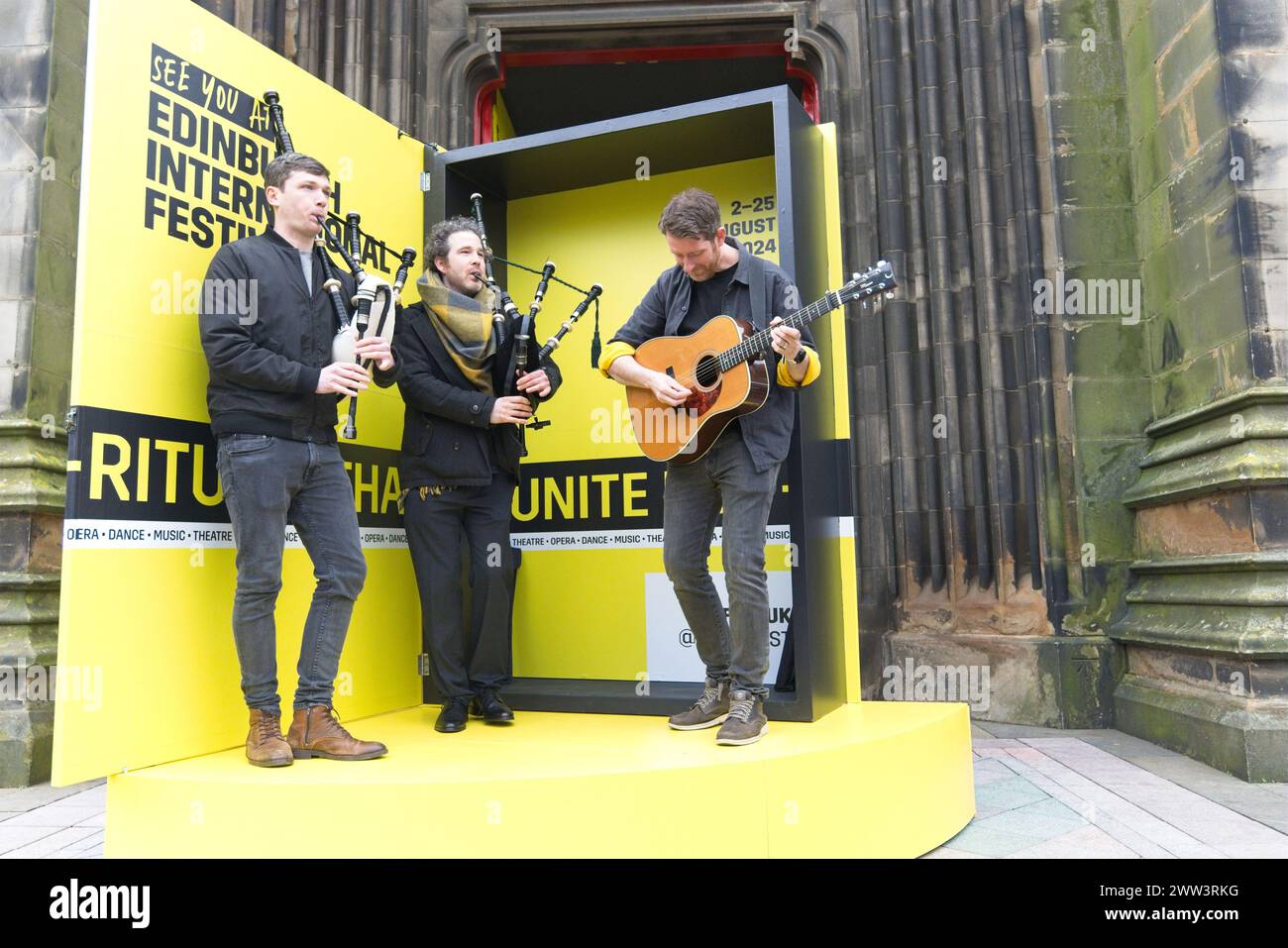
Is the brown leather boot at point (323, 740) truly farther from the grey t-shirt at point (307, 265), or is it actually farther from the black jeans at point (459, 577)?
the grey t-shirt at point (307, 265)

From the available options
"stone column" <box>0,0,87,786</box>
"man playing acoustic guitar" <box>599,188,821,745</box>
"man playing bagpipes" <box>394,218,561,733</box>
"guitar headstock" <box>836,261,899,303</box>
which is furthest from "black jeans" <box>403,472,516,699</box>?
"stone column" <box>0,0,87,786</box>

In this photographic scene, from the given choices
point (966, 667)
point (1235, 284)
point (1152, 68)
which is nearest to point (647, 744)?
point (966, 667)

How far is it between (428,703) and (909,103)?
4.93 m

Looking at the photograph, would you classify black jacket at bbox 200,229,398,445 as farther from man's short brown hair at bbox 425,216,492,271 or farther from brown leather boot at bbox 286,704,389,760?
brown leather boot at bbox 286,704,389,760

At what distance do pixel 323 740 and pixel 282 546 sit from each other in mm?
638

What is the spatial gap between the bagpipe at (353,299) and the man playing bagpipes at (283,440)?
0.11 ft

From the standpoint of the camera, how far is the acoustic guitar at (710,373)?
10.7 ft

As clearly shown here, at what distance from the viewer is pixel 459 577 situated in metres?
3.72

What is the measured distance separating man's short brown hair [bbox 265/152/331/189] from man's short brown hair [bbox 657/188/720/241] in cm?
118
